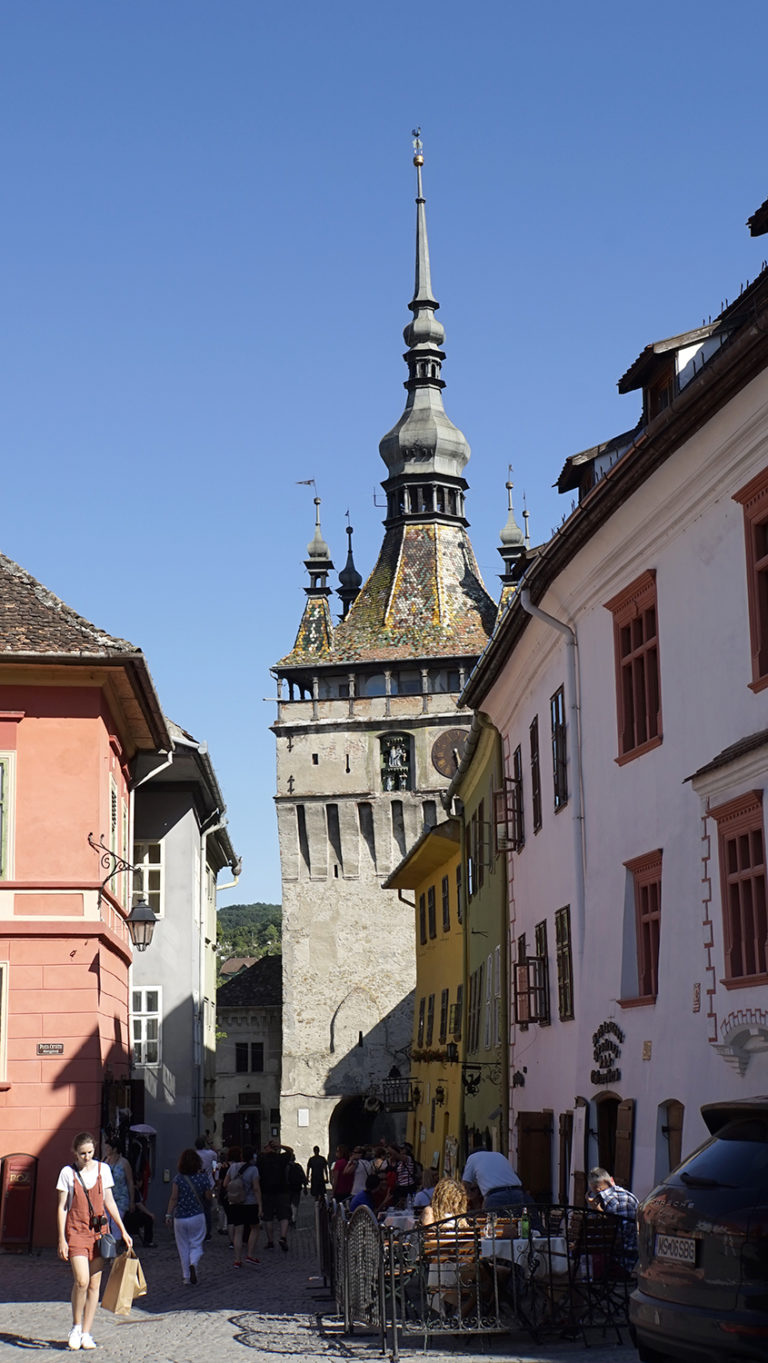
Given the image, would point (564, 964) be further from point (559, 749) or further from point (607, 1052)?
point (607, 1052)

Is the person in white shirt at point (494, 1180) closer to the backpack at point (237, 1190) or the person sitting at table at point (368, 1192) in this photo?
the person sitting at table at point (368, 1192)

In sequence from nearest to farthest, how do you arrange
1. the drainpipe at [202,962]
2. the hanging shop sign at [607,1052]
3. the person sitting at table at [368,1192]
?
the hanging shop sign at [607,1052] < the person sitting at table at [368,1192] < the drainpipe at [202,962]

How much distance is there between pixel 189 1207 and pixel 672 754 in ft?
22.3

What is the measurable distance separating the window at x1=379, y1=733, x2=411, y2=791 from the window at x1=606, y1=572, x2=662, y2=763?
159 feet

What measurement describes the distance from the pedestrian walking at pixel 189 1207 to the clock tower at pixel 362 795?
42531mm

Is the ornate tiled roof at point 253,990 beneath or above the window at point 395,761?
beneath

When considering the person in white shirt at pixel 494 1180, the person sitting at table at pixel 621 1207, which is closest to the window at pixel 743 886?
the person sitting at table at pixel 621 1207

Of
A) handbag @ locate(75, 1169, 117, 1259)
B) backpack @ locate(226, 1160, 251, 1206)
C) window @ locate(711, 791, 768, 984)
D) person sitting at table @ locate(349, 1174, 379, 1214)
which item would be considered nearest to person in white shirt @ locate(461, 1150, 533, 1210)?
person sitting at table @ locate(349, 1174, 379, 1214)

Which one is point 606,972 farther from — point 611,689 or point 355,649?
point 355,649

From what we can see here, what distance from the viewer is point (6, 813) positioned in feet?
71.4

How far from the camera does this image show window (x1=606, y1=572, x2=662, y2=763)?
1520 centimetres

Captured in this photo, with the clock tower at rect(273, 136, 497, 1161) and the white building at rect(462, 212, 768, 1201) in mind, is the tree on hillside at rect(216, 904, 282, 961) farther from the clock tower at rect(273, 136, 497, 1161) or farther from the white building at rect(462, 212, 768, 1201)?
the white building at rect(462, 212, 768, 1201)

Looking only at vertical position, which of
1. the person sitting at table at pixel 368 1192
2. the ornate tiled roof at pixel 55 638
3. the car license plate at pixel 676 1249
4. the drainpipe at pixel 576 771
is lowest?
the person sitting at table at pixel 368 1192

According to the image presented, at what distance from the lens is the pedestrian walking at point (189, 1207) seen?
16.9 m
